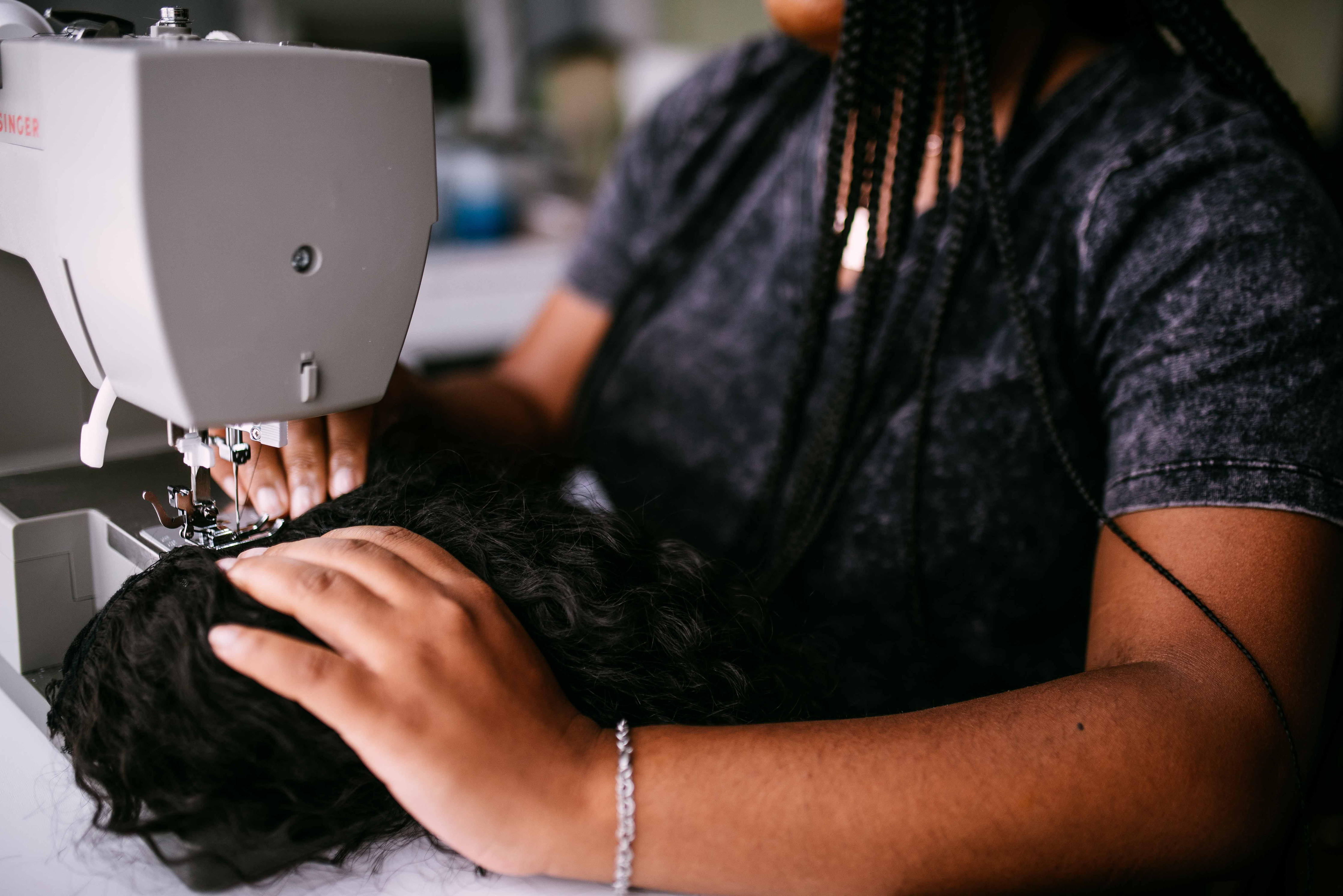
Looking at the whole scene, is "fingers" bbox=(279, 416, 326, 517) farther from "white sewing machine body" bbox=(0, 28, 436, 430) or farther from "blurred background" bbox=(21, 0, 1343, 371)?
"blurred background" bbox=(21, 0, 1343, 371)

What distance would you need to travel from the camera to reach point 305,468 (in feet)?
2.52

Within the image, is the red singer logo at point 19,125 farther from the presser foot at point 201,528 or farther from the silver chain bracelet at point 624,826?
the silver chain bracelet at point 624,826

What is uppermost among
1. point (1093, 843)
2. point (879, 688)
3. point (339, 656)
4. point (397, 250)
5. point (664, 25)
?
point (664, 25)

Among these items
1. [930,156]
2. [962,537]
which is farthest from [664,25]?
[962,537]

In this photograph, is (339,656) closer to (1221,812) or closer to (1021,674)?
(1221,812)

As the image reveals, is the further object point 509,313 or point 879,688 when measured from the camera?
point 509,313

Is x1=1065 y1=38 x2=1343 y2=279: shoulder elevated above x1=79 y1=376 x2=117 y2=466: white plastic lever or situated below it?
above

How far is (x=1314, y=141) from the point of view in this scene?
0.94 metres

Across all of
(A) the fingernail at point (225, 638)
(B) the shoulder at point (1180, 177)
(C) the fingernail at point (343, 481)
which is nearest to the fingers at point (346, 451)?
(C) the fingernail at point (343, 481)

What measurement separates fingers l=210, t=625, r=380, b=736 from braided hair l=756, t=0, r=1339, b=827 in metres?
0.51

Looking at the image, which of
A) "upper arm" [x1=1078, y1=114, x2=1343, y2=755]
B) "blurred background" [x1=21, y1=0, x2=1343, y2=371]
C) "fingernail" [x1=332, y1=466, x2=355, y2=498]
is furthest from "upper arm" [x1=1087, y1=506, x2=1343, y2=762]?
"blurred background" [x1=21, y1=0, x2=1343, y2=371]

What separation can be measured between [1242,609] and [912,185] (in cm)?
51

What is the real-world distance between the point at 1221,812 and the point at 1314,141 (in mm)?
691

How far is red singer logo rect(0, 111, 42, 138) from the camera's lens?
23.0 inches
